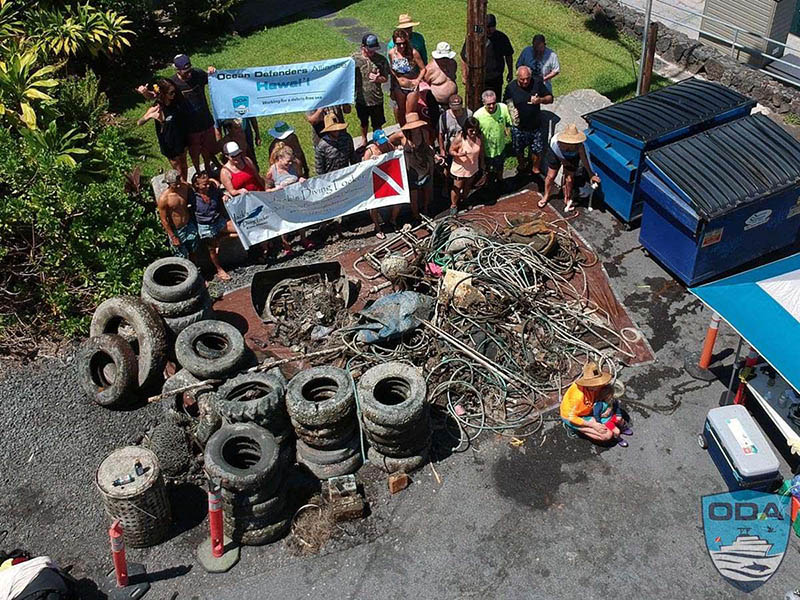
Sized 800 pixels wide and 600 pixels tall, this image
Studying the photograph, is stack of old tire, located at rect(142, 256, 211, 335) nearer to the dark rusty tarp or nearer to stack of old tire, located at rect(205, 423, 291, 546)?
the dark rusty tarp

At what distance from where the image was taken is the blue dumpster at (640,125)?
35.7 ft

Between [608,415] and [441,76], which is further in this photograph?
[441,76]

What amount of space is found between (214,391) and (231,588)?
86.5 inches

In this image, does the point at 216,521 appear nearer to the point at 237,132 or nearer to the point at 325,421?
the point at 325,421

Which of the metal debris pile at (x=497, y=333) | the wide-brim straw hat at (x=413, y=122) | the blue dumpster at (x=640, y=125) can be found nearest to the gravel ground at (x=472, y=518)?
the metal debris pile at (x=497, y=333)

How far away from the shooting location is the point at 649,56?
1315 cm

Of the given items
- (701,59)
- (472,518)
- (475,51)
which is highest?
(475,51)

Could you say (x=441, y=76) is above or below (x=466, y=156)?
above

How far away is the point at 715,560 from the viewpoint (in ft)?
24.7

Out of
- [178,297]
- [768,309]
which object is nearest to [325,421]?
[178,297]

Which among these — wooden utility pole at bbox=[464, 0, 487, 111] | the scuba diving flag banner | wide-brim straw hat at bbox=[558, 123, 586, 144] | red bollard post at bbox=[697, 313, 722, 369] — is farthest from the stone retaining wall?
the scuba diving flag banner

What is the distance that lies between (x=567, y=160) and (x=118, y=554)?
316 inches

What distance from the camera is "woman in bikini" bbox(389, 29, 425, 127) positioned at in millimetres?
11742

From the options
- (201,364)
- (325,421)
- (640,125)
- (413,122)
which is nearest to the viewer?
(325,421)
